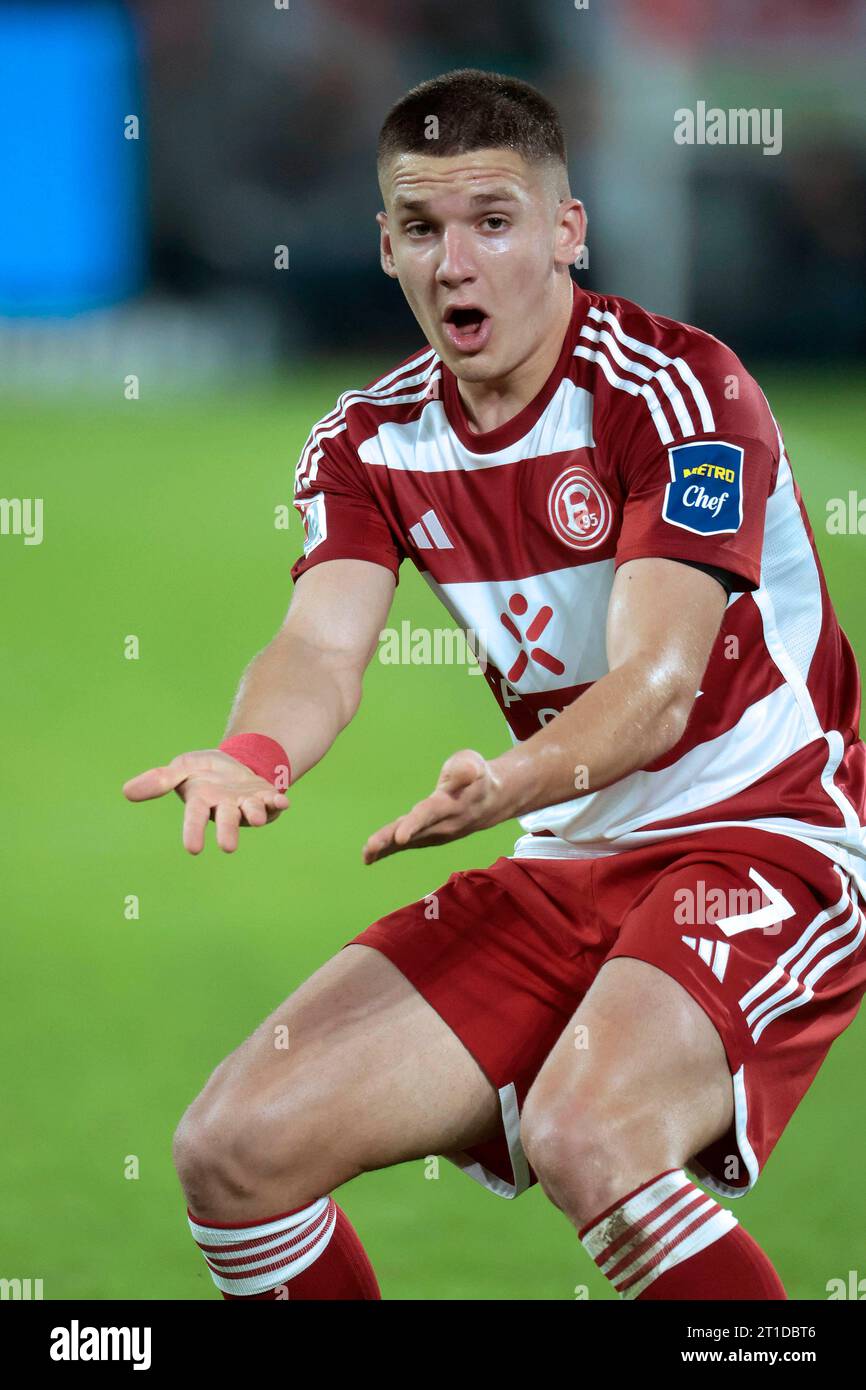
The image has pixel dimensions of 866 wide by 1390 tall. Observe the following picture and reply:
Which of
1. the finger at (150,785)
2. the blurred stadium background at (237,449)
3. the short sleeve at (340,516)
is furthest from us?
the blurred stadium background at (237,449)

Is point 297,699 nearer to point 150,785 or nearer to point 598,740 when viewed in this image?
point 150,785

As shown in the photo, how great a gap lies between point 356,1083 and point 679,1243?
505mm

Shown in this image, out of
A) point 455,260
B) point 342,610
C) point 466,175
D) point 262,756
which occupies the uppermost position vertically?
point 466,175

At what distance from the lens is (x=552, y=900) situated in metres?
2.62

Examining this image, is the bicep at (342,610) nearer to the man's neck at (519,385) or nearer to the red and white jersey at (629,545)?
the red and white jersey at (629,545)

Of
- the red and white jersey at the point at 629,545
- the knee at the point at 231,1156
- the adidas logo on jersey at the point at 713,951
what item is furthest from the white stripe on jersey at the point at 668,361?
the knee at the point at 231,1156

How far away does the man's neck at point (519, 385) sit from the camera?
2697 mm

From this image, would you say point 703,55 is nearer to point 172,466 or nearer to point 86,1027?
point 172,466

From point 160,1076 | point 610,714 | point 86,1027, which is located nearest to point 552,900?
point 610,714

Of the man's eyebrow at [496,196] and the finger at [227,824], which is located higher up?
the man's eyebrow at [496,196]

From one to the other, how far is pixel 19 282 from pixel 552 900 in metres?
12.3

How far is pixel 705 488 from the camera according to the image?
7.90ft

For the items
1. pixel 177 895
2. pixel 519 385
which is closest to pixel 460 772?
pixel 519 385

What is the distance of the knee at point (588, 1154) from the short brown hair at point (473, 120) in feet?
4.47
